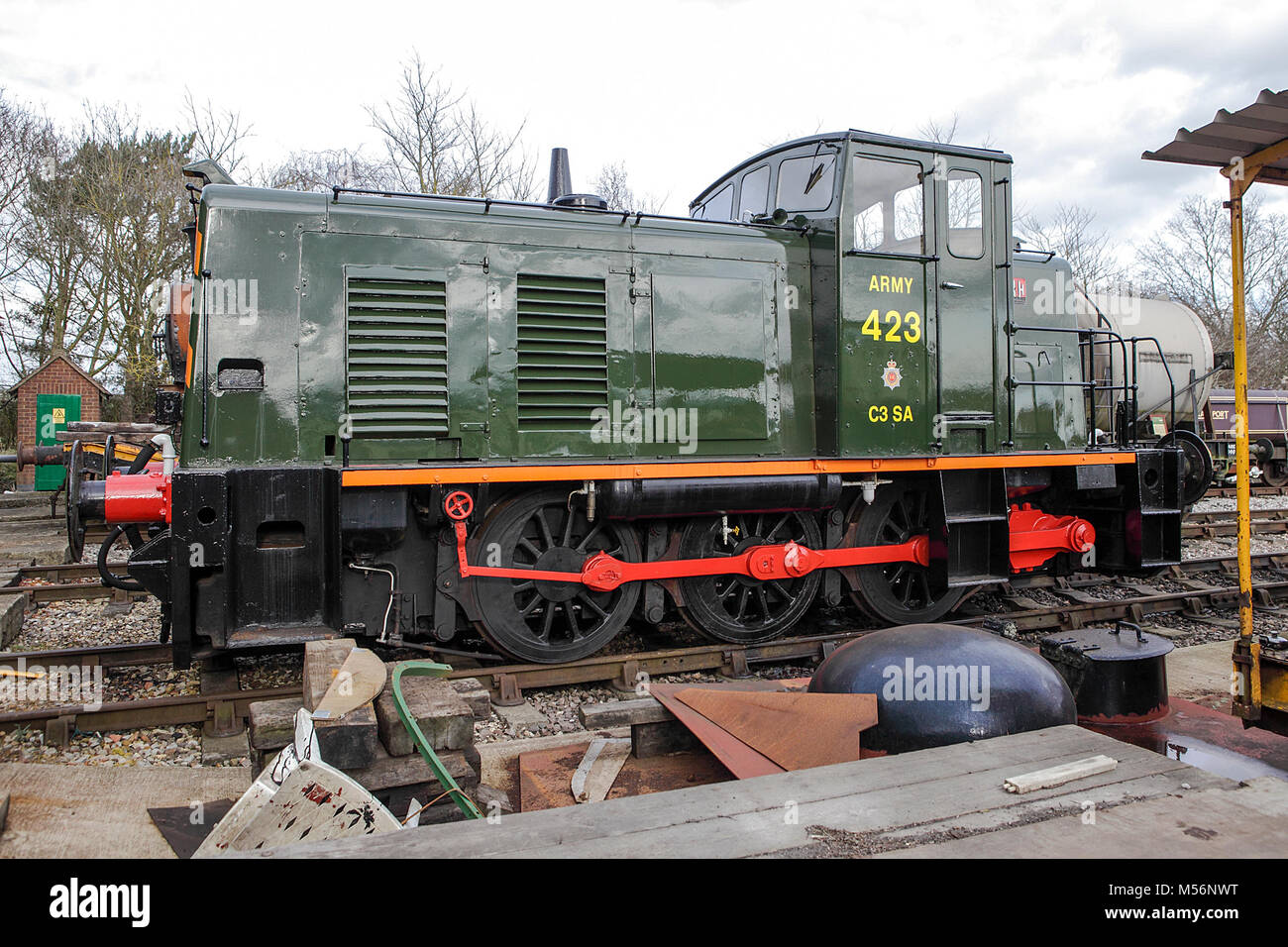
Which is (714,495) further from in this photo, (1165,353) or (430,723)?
(1165,353)

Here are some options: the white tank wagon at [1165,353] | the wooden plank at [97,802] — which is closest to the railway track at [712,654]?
the wooden plank at [97,802]

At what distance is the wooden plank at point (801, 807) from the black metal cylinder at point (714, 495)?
305cm

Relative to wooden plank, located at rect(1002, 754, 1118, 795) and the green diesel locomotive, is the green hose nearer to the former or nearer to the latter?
wooden plank, located at rect(1002, 754, 1118, 795)

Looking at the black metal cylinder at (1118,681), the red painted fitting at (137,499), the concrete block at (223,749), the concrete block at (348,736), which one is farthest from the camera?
the red painted fitting at (137,499)

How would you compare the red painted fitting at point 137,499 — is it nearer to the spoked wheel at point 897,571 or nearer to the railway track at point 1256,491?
the spoked wheel at point 897,571

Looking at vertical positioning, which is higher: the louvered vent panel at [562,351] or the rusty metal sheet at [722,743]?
the louvered vent panel at [562,351]

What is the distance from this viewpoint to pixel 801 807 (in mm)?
2447

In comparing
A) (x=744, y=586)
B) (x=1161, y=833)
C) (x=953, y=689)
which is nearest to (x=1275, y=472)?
(x=744, y=586)

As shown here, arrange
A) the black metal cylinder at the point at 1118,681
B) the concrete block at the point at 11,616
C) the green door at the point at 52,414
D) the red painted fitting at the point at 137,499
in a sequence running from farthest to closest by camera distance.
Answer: the green door at the point at 52,414 → the concrete block at the point at 11,616 → the red painted fitting at the point at 137,499 → the black metal cylinder at the point at 1118,681

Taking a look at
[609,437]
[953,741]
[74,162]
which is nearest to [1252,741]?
[953,741]

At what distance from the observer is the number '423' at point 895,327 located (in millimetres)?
6277

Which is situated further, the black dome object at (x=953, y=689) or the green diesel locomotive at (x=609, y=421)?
the green diesel locomotive at (x=609, y=421)

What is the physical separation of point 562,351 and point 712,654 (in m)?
2.53

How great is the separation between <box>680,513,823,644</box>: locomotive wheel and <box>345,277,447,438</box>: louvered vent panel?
7.05ft
